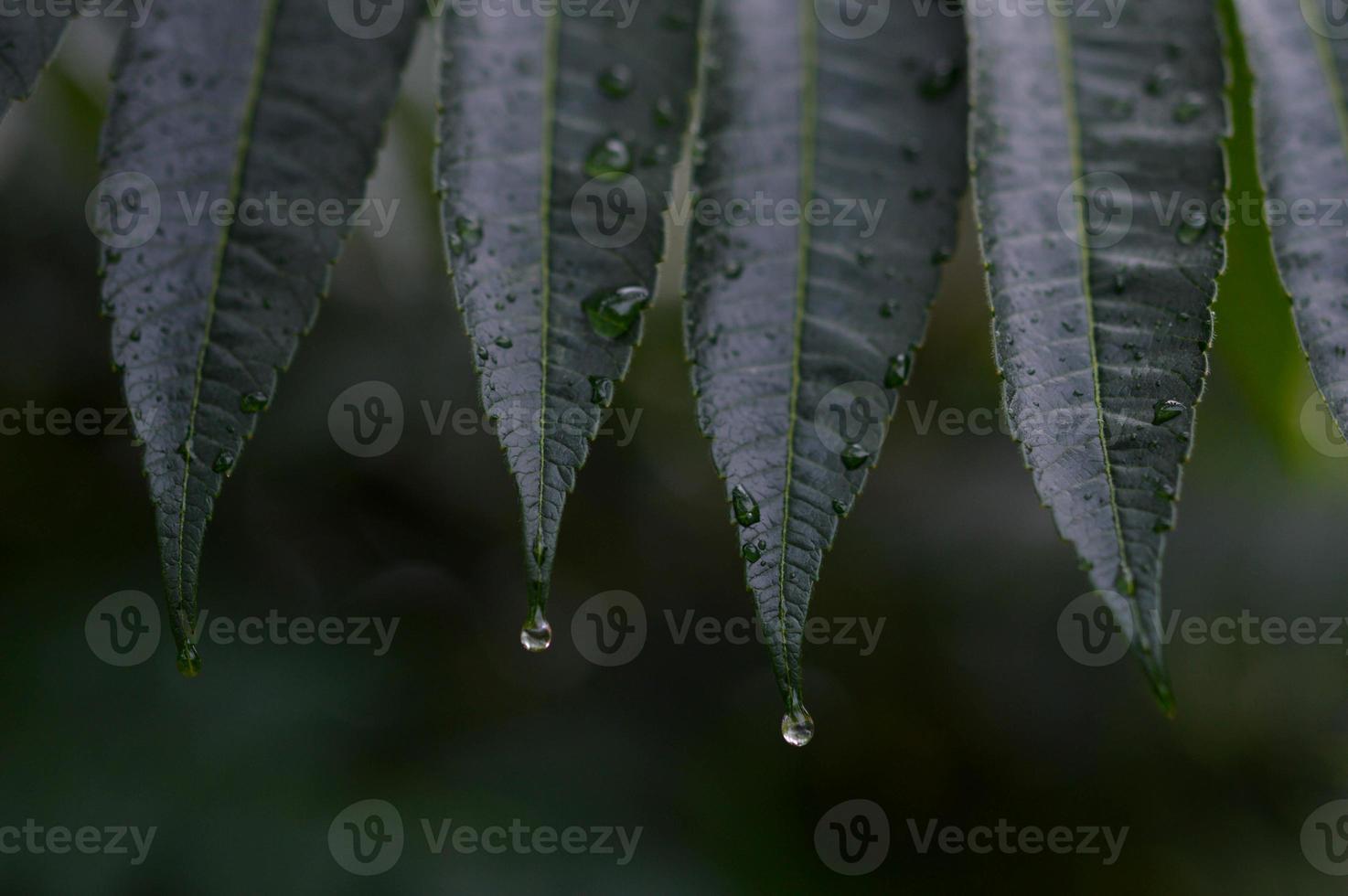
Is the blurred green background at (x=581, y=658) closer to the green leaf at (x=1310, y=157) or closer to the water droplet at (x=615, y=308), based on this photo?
the green leaf at (x=1310, y=157)

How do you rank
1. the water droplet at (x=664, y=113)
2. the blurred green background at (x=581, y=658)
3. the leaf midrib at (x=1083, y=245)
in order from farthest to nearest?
the blurred green background at (x=581, y=658) < the water droplet at (x=664, y=113) < the leaf midrib at (x=1083, y=245)

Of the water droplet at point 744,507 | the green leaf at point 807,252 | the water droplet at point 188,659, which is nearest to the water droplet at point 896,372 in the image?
the green leaf at point 807,252

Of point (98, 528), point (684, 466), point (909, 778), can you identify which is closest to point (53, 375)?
point (98, 528)

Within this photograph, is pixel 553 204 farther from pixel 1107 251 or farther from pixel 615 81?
pixel 1107 251

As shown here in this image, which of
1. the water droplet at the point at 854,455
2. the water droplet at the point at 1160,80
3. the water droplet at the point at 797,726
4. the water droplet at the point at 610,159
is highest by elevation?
the water droplet at the point at 1160,80

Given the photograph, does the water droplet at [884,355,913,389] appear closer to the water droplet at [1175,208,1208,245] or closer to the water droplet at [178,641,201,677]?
the water droplet at [1175,208,1208,245]

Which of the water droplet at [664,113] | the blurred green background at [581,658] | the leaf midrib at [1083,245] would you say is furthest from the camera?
the blurred green background at [581,658]

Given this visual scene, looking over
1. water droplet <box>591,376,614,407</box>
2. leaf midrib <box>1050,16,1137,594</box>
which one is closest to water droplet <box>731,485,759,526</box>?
water droplet <box>591,376,614,407</box>
